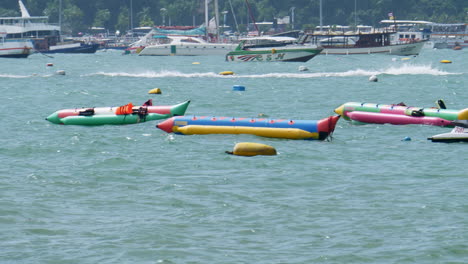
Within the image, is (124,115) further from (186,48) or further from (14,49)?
(14,49)

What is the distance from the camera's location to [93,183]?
80.2 ft

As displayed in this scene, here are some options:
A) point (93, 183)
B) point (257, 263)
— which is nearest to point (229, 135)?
point (93, 183)

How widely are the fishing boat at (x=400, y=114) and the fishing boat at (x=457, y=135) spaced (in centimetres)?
243

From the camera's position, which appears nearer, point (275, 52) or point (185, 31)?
point (275, 52)

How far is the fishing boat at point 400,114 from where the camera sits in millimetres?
35000

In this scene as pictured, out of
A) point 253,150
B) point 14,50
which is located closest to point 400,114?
point 253,150

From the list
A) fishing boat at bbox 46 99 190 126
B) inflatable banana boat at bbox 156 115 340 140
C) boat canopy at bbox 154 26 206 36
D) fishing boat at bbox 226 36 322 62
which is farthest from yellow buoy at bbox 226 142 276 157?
boat canopy at bbox 154 26 206 36

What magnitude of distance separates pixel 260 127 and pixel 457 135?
715cm

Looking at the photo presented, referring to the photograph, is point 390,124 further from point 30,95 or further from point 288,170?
point 30,95

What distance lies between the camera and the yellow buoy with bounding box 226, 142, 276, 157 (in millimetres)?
28766

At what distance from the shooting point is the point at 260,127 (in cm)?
3225

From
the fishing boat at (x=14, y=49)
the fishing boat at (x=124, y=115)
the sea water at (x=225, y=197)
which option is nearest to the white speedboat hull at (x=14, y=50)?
the fishing boat at (x=14, y=49)

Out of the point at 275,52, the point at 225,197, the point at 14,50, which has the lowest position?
the point at 225,197

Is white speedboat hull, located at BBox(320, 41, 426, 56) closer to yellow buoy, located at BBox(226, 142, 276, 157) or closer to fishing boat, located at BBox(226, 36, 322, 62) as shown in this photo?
fishing boat, located at BBox(226, 36, 322, 62)
